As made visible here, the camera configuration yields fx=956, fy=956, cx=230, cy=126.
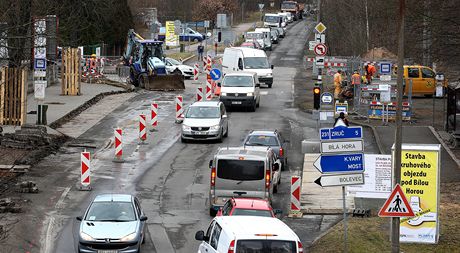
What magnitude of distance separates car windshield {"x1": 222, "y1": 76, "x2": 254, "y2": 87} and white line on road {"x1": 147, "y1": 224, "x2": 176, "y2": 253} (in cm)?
2311

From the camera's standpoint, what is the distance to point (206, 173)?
32875mm

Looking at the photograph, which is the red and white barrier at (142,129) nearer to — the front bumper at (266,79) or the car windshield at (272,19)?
the front bumper at (266,79)

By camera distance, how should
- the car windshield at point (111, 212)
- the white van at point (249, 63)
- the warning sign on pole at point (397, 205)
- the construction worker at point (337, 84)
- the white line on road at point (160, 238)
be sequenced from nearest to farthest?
the warning sign on pole at point (397, 205), the car windshield at point (111, 212), the white line on road at point (160, 238), the construction worker at point (337, 84), the white van at point (249, 63)

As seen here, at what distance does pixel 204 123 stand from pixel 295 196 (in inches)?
484

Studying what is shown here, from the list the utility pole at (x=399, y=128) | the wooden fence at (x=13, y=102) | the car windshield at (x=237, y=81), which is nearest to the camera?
the utility pole at (x=399, y=128)

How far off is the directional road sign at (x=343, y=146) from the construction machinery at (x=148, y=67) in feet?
120

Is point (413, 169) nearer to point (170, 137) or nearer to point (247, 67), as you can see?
point (170, 137)

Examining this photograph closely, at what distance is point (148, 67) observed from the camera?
5934 cm

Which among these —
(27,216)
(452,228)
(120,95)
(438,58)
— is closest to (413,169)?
(452,228)

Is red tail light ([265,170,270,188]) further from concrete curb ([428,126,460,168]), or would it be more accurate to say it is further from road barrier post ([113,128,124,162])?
road barrier post ([113,128,124,162])

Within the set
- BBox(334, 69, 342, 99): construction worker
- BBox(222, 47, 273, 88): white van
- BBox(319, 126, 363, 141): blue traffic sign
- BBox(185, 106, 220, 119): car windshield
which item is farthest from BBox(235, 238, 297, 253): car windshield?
BBox(222, 47, 273, 88): white van

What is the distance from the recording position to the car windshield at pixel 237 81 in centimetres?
4808

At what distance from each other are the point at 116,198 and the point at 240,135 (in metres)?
17.5

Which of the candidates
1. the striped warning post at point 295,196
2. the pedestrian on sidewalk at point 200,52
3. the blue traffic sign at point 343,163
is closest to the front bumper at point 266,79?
the pedestrian on sidewalk at point 200,52
